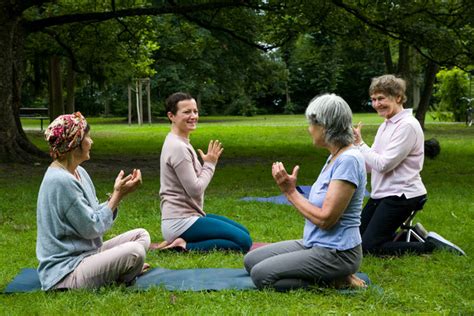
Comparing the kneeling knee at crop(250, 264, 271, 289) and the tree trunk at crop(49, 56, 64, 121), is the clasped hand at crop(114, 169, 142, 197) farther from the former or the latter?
the tree trunk at crop(49, 56, 64, 121)

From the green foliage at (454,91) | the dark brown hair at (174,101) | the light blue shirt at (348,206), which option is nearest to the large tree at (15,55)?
the dark brown hair at (174,101)

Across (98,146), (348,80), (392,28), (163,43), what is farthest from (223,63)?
(348,80)

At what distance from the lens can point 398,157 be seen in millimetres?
6047

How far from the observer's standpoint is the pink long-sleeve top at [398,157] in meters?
6.05

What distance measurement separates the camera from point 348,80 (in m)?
60.1

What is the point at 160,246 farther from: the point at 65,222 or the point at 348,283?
the point at 348,283

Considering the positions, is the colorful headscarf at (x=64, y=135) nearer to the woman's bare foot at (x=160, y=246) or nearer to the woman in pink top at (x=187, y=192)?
the woman in pink top at (x=187, y=192)

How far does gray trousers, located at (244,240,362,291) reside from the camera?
4.71 metres

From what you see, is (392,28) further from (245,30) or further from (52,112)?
(52,112)

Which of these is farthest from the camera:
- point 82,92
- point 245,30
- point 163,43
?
point 82,92

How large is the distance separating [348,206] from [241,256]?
1731 millimetres

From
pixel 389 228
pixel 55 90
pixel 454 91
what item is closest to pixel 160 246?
pixel 389 228

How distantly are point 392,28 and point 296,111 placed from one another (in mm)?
43042

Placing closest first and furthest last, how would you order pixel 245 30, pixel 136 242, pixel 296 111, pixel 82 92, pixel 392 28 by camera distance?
pixel 136 242
pixel 392 28
pixel 245 30
pixel 82 92
pixel 296 111
